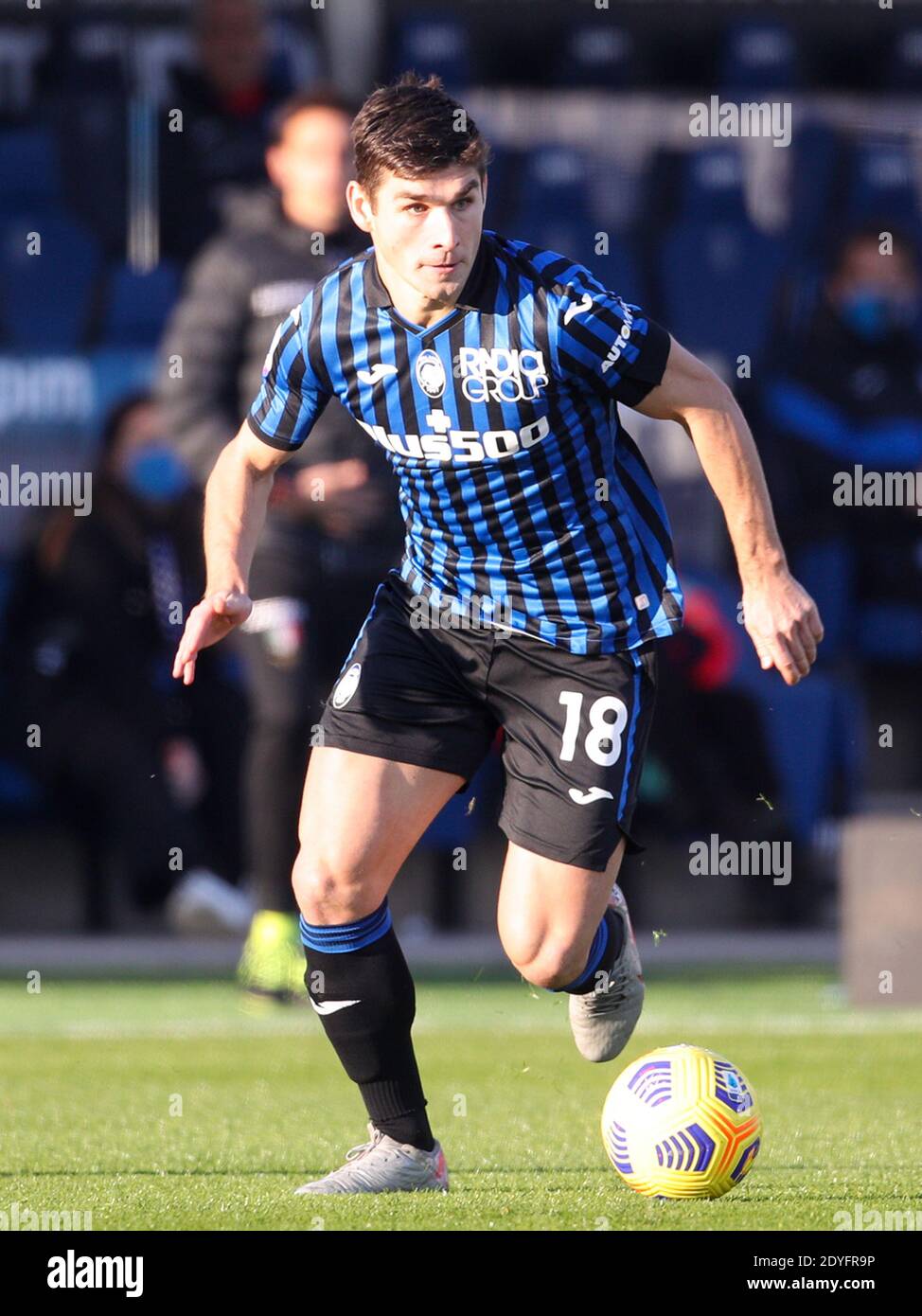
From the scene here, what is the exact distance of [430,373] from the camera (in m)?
4.22

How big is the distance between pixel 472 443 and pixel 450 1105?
5.91ft

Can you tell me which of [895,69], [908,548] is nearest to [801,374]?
[908,548]

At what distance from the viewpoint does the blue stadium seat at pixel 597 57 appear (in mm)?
11547

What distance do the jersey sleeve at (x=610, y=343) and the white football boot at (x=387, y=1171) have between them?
4.66 ft

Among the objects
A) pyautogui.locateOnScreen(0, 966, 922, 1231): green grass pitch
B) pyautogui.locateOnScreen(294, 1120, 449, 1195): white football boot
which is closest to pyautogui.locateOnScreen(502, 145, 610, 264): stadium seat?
pyautogui.locateOnScreen(0, 966, 922, 1231): green grass pitch

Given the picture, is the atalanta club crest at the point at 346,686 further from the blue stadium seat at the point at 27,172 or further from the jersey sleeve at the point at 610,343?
the blue stadium seat at the point at 27,172

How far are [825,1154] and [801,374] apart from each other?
5.85 meters

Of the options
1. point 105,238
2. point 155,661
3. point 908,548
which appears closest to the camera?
point 155,661

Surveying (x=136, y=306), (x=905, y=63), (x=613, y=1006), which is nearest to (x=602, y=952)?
(x=613, y=1006)

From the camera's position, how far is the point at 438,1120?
202 inches

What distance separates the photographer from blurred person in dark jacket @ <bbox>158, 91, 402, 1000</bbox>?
6859mm

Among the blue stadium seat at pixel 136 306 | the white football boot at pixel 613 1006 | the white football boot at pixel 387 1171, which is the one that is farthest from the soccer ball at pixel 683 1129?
the blue stadium seat at pixel 136 306

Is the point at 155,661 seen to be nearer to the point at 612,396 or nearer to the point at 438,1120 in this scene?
the point at 438,1120

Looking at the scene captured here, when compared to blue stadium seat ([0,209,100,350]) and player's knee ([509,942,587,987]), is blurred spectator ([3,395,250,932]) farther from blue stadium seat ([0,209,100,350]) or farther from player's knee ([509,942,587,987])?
player's knee ([509,942,587,987])
